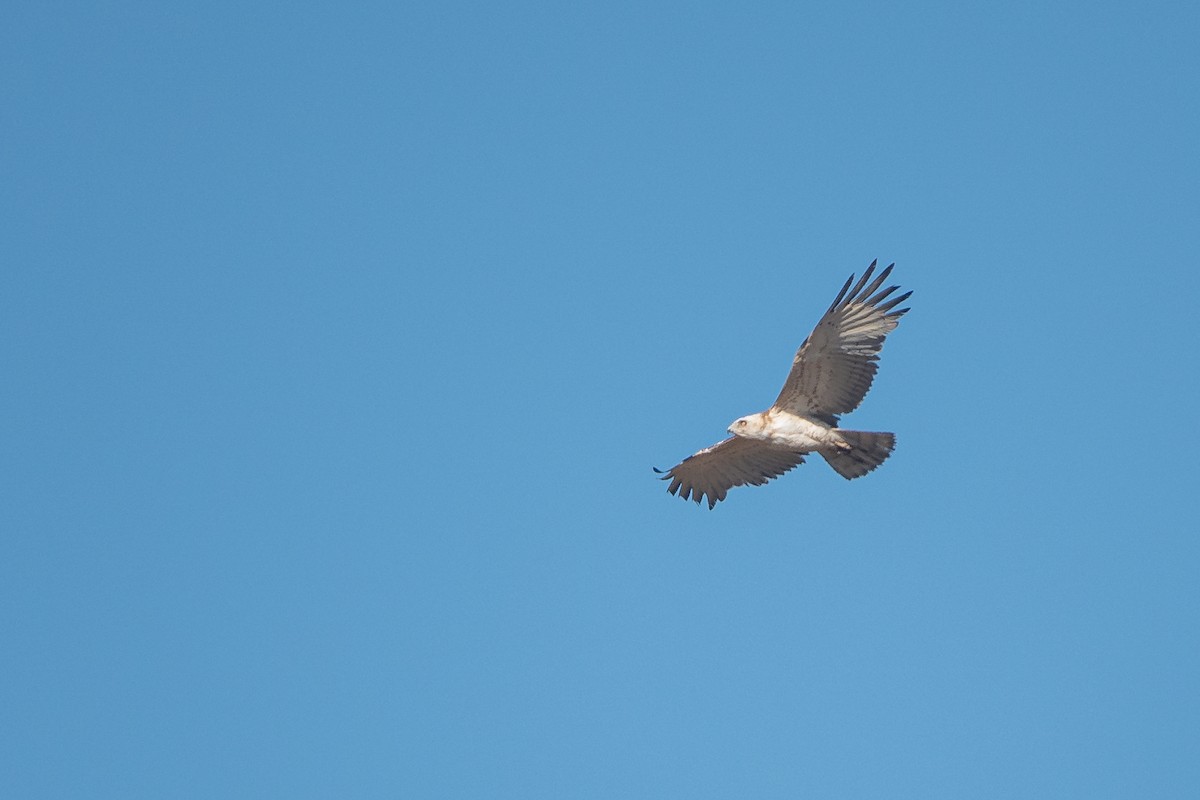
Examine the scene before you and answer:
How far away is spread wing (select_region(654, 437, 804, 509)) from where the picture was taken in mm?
24656

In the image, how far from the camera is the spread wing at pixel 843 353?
894 inches

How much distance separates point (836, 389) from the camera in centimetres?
2309

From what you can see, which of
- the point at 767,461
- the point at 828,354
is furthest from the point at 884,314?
the point at 767,461

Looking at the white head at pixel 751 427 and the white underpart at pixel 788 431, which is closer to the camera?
the white underpart at pixel 788 431

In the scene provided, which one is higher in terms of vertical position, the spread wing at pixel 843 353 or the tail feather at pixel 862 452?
the spread wing at pixel 843 353

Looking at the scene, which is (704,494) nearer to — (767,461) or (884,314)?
(767,461)

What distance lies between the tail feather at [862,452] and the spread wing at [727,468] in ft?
3.74

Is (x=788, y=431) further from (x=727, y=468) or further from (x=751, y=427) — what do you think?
(x=727, y=468)

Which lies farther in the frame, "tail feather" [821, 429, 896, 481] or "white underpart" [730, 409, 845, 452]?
"white underpart" [730, 409, 845, 452]

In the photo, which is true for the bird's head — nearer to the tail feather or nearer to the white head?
the white head

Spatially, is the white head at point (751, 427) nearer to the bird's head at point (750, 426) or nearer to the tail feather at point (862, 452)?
the bird's head at point (750, 426)

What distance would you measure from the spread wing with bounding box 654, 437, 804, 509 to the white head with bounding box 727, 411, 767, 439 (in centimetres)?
35

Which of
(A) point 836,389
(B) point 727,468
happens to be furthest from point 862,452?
(B) point 727,468

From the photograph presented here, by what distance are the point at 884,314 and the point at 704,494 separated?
187 inches
